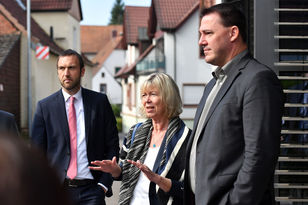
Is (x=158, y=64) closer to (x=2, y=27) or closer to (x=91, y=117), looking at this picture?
(x=2, y=27)

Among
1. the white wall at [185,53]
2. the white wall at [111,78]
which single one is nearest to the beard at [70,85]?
the white wall at [185,53]

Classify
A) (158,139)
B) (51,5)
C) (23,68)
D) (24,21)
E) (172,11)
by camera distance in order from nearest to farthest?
(158,139) → (23,68) → (24,21) → (172,11) → (51,5)

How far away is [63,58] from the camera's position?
4.27 metres

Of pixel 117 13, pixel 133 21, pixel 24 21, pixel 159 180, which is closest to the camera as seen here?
pixel 159 180

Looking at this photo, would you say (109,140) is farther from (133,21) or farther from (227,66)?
(133,21)

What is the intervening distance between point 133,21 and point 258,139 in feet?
129

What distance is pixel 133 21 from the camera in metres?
41.2

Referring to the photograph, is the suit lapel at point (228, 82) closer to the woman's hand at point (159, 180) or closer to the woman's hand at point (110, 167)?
the woman's hand at point (159, 180)

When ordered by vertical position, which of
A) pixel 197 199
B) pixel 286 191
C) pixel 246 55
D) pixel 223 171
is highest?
pixel 246 55

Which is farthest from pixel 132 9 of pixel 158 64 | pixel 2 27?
pixel 2 27

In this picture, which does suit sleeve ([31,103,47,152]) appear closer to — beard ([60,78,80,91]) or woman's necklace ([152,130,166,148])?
beard ([60,78,80,91])

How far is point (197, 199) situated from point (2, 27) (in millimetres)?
20901

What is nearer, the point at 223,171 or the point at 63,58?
the point at 223,171

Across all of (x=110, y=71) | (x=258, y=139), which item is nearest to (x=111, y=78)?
(x=110, y=71)
